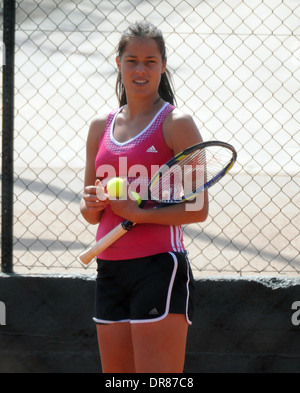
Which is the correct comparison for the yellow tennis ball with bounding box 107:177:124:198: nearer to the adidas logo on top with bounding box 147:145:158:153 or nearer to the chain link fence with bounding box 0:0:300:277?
the adidas logo on top with bounding box 147:145:158:153

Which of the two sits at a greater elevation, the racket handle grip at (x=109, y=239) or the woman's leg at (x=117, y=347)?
the racket handle grip at (x=109, y=239)

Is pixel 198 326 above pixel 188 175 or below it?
below

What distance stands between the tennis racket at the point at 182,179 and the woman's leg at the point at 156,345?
1.18ft

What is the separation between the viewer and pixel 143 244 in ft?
9.67

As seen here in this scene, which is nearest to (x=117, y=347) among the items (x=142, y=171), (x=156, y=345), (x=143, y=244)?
(x=156, y=345)

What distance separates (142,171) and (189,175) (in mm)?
181

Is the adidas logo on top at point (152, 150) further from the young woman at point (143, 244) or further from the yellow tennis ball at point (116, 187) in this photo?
the yellow tennis ball at point (116, 187)

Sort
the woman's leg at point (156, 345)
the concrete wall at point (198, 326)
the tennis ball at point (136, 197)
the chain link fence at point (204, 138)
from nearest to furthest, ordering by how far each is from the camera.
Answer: the woman's leg at point (156, 345) → the tennis ball at point (136, 197) → the concrete wall at point (198, 326) → the chain link fence at point (204, 138)

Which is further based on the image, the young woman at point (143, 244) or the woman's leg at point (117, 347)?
the woman's leg at point (117, 347)

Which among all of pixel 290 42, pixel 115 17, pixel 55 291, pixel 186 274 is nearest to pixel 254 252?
pixel 55 291

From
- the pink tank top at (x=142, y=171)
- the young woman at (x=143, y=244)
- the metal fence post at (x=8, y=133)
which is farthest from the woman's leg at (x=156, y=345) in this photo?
the metal fence post at (x=8, y=133)

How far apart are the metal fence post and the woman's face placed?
1.19m

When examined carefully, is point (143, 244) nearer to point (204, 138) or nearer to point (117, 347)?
point (117, 347)

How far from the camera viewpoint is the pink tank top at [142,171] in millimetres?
2949
